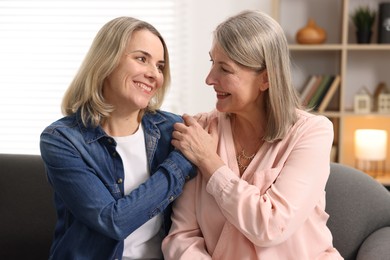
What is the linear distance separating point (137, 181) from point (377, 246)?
2.67 feet

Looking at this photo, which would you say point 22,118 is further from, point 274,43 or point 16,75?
point 274,43

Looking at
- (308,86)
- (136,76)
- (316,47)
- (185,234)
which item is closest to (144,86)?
(136,76)

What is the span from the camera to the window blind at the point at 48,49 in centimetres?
389

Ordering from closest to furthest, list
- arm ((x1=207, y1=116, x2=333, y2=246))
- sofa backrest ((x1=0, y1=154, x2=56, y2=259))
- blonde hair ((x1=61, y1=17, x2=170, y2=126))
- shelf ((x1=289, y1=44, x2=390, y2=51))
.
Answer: arm ((x1=207, y1=116, x2=333, y2=246))
blonde hair ((x1=61, y1=17, x2=170, y2=126))
sofa backrest ((x1=0, y1=154, x2=56, y2=259))
shelf ((x1=289, y1=44, x2=390, y2=51))

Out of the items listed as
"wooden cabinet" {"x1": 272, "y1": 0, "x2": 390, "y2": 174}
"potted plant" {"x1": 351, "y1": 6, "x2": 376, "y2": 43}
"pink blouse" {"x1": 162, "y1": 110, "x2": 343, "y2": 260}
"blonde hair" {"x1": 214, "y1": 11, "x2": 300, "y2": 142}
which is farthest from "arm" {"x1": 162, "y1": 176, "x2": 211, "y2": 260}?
"potted plant" {"x1": 351, "y1": 6, "x2": 376, "y2": 43}

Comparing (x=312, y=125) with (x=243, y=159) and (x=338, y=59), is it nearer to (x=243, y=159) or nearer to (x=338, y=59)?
(x=243, y=159)

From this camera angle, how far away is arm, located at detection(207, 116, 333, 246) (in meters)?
1.63

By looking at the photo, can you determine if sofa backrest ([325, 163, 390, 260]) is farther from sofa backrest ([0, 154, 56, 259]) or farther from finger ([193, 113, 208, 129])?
sofa backrest ([0, 154, 56, 259])

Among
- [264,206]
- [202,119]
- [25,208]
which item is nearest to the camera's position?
[264,206]

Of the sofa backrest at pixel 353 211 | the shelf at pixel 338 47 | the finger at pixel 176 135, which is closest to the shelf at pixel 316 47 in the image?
the shelf at pixel 338 47

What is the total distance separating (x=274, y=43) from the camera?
1.72m

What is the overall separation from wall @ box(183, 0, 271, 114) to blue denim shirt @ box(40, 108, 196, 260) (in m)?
2.09

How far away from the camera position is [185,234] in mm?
1799

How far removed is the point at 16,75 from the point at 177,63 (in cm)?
110
